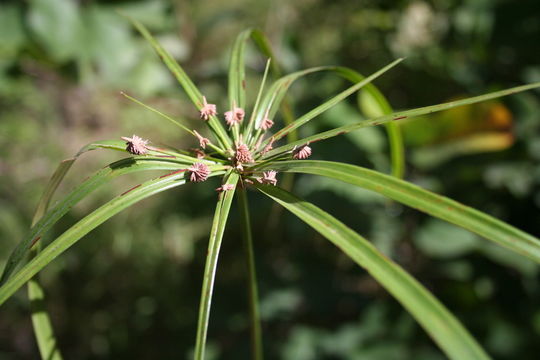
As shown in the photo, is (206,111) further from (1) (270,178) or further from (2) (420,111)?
(2) (420,111)

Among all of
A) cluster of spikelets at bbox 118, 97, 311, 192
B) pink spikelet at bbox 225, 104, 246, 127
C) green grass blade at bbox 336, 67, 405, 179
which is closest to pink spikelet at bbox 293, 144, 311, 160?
cluster of spikelets at bbox 118, 97, 311, 192

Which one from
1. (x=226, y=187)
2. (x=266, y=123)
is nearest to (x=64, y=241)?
(x=226, y=187)

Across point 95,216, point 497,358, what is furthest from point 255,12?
point 95,216

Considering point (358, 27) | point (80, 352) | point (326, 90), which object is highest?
point (358, 27)

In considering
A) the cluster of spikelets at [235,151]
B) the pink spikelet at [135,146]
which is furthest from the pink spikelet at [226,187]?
the pink spikelet at [135,146]

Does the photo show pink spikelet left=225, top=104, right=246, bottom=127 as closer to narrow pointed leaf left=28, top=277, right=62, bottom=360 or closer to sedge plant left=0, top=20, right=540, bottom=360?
sedge plant left=0, top=20, right=540, bottom=360

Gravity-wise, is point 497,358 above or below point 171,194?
below

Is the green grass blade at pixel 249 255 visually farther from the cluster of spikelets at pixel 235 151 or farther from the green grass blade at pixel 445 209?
the green grass blade at pixel 445 209

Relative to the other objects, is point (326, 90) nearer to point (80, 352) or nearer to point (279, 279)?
point (279, 279)
